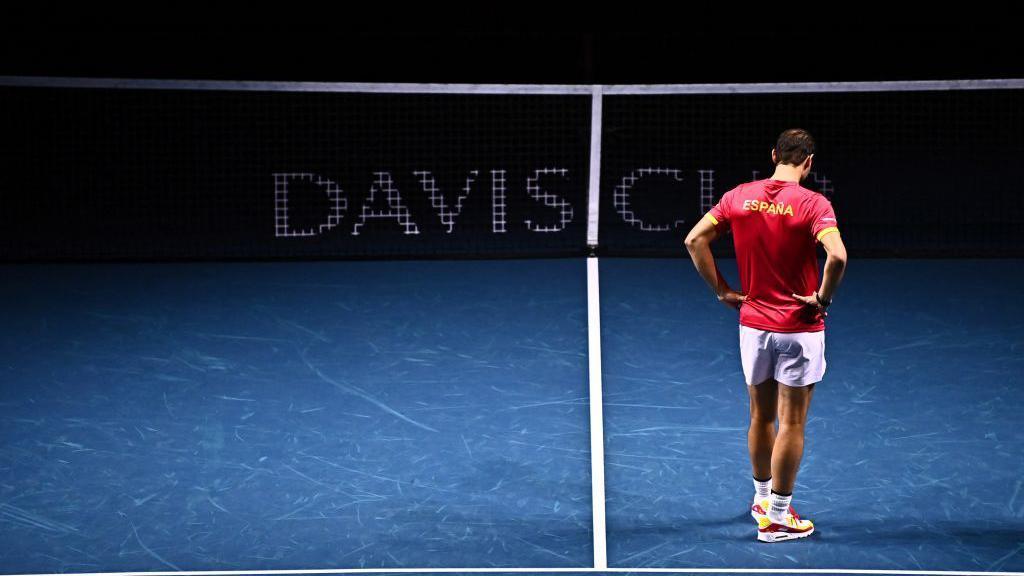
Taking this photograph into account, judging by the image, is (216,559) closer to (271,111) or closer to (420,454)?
(420,454)

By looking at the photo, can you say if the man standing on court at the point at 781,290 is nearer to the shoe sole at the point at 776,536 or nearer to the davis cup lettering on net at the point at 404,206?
the shoe sole at the point at 776,536

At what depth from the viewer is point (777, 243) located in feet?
18.8

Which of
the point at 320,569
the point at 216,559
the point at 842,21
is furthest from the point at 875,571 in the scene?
the point at 842,21

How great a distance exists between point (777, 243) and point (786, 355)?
0.46 metres

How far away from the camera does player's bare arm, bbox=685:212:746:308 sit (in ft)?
19.3

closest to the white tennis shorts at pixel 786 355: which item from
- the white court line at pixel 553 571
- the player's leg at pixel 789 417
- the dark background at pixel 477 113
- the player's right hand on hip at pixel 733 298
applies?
the player's leg at pixel 789 417

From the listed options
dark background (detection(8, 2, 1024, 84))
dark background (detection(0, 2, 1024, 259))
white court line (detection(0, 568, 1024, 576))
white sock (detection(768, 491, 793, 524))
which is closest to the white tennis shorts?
white sock (detection(768, 491, 793, 524))

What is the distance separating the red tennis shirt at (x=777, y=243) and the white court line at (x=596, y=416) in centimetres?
112

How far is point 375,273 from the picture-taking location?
33.6 feet

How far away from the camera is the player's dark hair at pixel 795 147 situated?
5703 mm

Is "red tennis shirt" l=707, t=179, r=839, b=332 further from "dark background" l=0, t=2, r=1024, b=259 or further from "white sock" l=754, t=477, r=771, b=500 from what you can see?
"dark background" l=0, t=2, r=1024, b=259

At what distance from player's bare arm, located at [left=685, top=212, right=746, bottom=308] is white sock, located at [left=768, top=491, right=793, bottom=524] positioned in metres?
0.82

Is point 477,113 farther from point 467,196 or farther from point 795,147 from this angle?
point 795,147

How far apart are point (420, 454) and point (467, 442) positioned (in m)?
0.28
